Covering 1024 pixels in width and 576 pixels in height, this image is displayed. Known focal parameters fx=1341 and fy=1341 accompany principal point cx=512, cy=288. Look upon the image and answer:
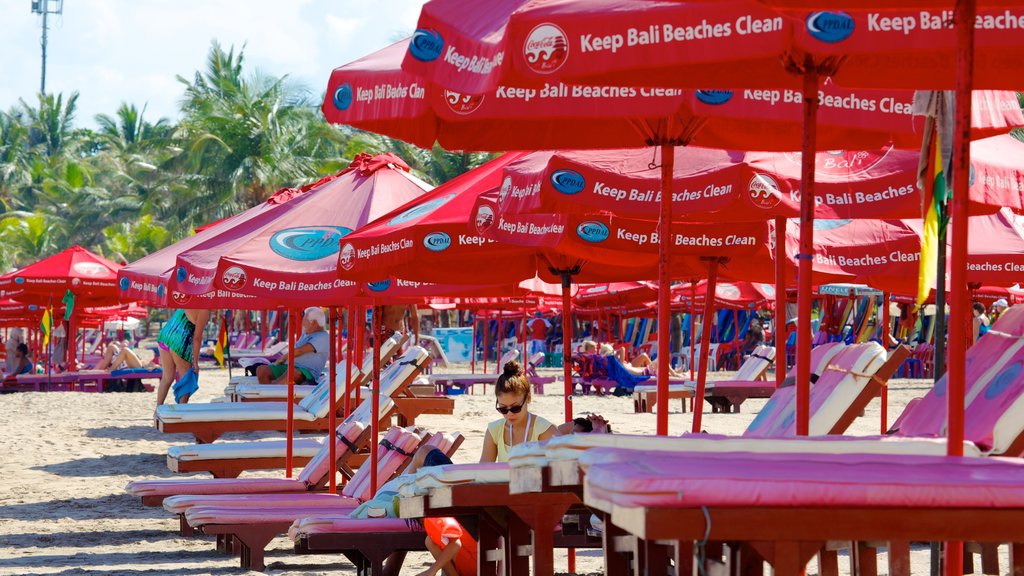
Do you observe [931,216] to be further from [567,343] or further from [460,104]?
[567,343]

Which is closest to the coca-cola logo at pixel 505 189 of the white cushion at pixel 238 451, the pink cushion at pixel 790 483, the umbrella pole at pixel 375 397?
the umbrella pole at pixel 375 397

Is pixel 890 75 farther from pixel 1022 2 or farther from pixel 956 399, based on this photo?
pixel 956 399

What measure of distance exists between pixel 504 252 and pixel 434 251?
99cm

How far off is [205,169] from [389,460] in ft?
125

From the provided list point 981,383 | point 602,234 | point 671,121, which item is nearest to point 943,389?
point 981,383

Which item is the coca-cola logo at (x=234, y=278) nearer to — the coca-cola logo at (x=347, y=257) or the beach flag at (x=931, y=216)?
the coca-cola logo at (x=347, y=257)

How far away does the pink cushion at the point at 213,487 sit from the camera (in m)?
8.52

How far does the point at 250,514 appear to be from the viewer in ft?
24.0

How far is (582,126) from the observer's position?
601 centimetres

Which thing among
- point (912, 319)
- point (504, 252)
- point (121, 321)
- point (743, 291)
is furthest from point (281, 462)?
point (121, 321)

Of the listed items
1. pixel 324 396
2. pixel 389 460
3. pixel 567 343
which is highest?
pixel 567 343

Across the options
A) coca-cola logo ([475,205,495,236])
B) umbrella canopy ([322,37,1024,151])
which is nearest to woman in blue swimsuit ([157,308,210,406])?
coca-cola logo ([475,205,495,236])

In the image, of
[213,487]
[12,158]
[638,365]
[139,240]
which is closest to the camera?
[213,487]

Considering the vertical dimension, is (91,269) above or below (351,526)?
above
